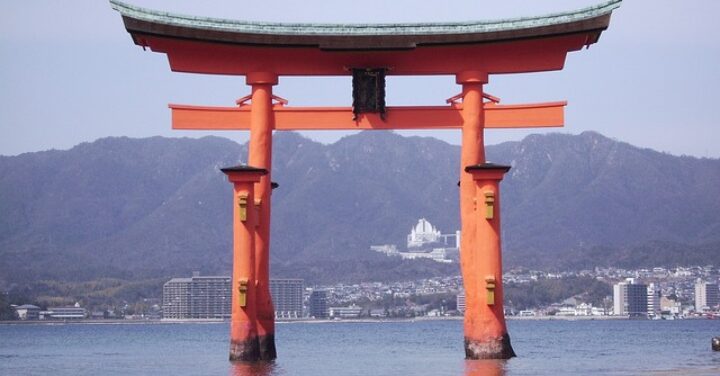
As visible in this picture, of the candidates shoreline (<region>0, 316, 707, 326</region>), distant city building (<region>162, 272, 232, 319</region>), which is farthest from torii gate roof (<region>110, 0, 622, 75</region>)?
distant city building (<region>162, 272, 232, 319</region>)

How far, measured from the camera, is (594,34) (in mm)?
33188

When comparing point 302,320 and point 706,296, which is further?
point 706,296

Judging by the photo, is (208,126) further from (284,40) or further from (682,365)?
(682,365)

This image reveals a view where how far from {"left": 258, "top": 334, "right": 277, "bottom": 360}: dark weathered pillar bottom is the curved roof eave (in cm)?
667

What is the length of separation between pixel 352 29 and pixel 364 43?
0.41m

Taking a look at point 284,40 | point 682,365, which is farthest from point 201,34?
point 682,365

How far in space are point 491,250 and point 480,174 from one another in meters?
1.69

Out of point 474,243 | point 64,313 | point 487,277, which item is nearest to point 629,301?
point 64,313

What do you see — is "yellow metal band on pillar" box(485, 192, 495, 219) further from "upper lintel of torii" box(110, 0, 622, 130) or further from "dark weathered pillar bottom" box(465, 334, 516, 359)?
"dark weathered pillar bottom" box(465, 334, 516, 359)

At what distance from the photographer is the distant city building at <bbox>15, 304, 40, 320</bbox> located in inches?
6841

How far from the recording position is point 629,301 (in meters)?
181

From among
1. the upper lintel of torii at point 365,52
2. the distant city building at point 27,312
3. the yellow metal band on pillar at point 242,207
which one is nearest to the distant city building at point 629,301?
the distant city building at point 27,312

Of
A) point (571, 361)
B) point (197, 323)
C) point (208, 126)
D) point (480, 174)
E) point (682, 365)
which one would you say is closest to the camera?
point (480, 174)

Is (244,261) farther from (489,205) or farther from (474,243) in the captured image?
(489,205)
